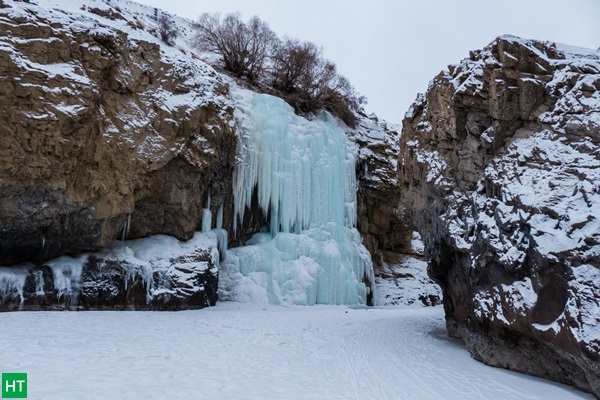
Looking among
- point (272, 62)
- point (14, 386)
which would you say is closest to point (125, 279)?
point (14, 386)

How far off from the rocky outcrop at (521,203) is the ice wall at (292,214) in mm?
6307

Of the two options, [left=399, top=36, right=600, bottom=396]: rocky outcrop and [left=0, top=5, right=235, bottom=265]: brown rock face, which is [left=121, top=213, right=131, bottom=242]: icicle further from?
[left=399, top=36, right=600, bottom=396]: rocky outcrop

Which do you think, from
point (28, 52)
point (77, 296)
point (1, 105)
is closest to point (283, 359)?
point (77, 296)

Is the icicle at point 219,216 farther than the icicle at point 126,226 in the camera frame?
Yes

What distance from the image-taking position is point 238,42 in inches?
789

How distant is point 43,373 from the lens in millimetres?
4207

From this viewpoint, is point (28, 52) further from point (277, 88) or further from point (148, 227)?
point (277, 88)

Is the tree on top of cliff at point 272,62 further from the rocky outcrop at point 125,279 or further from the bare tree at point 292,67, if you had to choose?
the rocky outcrop at point 125,279

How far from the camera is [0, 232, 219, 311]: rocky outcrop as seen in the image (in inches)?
367

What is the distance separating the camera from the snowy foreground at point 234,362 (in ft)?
14.1

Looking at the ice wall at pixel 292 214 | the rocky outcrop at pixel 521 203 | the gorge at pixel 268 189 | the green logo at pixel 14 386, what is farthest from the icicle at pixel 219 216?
the green logo at pixel 14 386

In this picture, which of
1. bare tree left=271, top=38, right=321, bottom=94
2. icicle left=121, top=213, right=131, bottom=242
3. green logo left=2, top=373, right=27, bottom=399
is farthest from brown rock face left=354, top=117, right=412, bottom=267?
green logo left=2, top=373, right=27, bottom=399

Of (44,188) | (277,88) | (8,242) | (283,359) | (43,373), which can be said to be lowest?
(283,359)

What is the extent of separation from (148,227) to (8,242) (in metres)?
3.67
